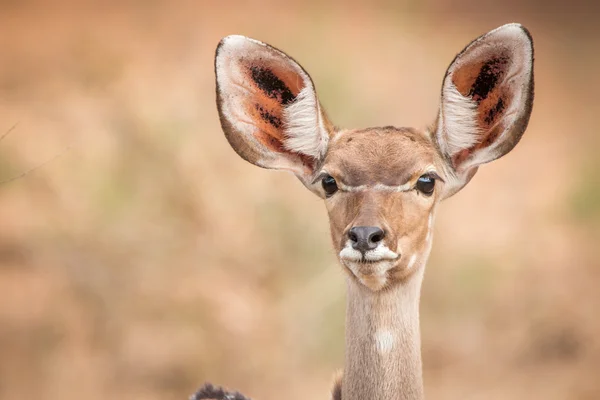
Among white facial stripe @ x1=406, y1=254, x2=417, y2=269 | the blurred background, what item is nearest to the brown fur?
white facial stripe @ x1=406, y1=254, x2=417, y2=269

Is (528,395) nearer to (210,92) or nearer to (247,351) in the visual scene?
(247,351)

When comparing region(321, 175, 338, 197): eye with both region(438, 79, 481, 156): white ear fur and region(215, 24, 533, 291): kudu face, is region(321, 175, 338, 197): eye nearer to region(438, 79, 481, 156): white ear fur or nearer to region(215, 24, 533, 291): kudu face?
region(215, 24, 533, 291): kudu face

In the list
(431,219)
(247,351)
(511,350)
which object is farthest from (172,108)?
(431,219)

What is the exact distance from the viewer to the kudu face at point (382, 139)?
4.31m

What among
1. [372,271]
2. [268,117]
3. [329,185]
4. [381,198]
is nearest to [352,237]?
[372,271]

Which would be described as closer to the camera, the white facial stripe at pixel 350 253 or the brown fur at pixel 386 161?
the white facial stripe at pixel 350 253

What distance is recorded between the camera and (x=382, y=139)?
14.9ft

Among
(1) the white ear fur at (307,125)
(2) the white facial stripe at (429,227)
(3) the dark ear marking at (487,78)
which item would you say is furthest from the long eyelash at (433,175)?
(1) the white ear fur at (307,125)

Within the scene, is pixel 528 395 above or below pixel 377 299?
above

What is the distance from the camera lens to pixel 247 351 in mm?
9117

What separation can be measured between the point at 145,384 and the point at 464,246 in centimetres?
315

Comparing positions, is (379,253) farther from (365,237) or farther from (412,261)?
(412,261)

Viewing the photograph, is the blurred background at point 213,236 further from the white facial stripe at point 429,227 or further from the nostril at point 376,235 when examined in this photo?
the nostril at point 376,235

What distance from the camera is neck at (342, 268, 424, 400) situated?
4.35 metres
